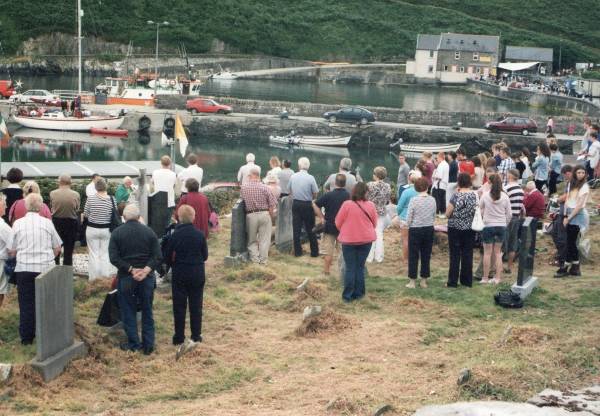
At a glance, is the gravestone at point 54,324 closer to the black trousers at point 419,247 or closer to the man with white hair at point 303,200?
the black trousers at point 419,247

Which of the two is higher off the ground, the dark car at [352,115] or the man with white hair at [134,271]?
the dark car at [352,115]

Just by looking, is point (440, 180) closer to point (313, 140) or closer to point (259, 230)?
point (259, 230)

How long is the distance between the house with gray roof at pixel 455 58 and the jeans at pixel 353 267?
9543 cm

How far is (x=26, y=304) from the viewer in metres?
9.40

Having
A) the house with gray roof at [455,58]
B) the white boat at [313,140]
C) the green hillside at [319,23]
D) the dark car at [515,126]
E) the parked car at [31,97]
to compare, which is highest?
the green hillside at [319,23]

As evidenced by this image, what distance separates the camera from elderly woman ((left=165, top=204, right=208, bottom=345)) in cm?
951

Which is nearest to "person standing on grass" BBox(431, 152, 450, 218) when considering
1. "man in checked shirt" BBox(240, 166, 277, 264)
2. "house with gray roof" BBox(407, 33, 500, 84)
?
"man in checked shirt" BBox(240, 166, 277, 264)

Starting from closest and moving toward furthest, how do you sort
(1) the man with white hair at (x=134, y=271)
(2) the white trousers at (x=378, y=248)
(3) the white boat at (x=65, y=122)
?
(1) the man with white hair at (x=134, y=271), (2) the white trousers at (x=378, y=248), (3) the white boat at (x=65, y=122)

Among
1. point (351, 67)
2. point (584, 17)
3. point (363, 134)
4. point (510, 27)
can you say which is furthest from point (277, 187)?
point (584, 17)

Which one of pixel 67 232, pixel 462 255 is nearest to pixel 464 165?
pixel 462 255

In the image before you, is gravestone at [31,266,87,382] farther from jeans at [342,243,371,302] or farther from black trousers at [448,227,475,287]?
black trousers at [448,227,475,287]

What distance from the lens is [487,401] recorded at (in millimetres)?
7309

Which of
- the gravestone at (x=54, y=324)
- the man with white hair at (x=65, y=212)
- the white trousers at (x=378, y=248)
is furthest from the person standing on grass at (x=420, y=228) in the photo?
the gravestone at (x=54, y=324)

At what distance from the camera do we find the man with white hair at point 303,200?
1398cm
